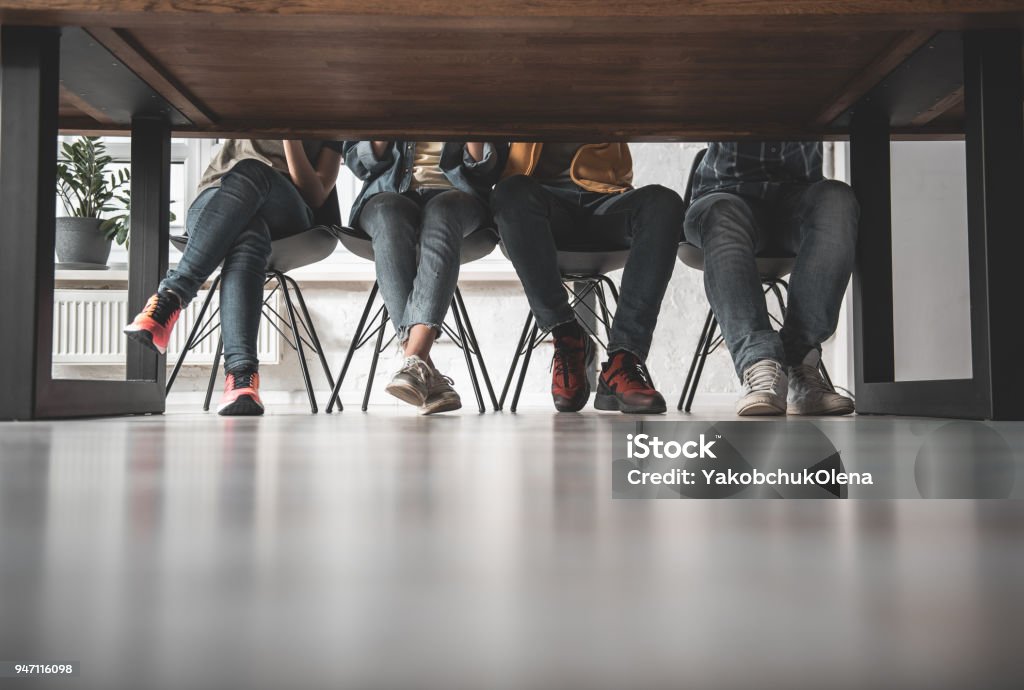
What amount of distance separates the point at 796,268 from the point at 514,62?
73 cm

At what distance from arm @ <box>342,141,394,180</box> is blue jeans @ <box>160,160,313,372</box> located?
0.17 m

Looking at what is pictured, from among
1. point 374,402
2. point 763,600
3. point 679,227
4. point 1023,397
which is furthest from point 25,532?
point 374,402

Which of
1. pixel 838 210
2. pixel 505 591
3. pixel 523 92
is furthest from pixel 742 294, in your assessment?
pixel 505 591

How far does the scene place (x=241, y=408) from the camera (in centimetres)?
190

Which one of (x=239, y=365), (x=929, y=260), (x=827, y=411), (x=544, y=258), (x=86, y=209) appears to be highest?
(x=86, y=209)

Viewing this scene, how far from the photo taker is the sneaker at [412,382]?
5.25ft

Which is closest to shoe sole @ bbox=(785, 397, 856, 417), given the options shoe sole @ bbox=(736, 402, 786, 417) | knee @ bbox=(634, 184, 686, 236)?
shoe sole @ bbox=(736, 402, 786, 417)

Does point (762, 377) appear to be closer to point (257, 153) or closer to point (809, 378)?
point (809, 378)

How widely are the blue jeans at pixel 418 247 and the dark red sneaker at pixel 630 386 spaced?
38cm

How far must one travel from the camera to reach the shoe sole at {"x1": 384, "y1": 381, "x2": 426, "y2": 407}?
1585 mm

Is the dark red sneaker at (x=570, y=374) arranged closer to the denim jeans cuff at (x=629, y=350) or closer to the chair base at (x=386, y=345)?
the denim jeans cuff at (x=629, y=350)

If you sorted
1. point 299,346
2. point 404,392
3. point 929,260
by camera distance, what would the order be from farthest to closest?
point 929,260
point 299,346
point 404,392

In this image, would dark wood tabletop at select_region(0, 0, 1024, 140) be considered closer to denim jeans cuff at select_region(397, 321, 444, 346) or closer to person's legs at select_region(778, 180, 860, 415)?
person's legs at select_region(778, 180, 860, 415)

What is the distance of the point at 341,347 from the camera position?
151 inches
